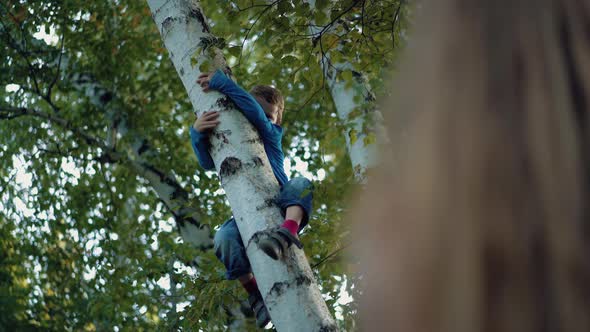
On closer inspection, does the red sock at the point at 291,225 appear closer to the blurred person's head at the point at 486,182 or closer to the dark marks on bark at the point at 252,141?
the dark marks on bark at the point at 252,141

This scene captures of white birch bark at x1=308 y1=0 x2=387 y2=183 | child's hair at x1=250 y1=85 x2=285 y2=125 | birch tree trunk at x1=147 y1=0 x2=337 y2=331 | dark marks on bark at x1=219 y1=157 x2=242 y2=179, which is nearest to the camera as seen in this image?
birch tree trunk at x1=147 y1=0 x2=337 y2=331

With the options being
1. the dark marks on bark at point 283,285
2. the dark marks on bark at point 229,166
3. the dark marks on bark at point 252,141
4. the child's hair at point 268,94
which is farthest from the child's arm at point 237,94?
the child's hair at point 268,94

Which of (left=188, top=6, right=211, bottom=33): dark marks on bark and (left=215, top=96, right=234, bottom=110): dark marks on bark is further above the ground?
(left=188, top=6, right=211, bottom=33): dark marks on bark

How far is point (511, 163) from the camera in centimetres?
65

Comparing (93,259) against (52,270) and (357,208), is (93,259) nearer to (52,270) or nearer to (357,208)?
(52,270)

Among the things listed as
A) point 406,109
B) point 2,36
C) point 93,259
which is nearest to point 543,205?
point 406,109

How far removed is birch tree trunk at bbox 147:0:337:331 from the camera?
2.63 meters

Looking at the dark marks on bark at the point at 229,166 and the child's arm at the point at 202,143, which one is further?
the child's arm at the point at 202,143

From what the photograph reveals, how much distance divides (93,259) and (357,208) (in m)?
7.96

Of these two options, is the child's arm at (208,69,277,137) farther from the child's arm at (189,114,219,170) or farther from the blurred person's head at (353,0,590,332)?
the blurred person's head at (353,0,590,332)

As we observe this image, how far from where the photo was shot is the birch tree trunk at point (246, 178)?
8.64 feet

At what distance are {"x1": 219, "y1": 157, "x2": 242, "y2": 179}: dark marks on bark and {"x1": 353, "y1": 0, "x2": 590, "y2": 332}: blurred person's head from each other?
226 centimetres

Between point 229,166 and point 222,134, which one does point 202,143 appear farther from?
point 229,166

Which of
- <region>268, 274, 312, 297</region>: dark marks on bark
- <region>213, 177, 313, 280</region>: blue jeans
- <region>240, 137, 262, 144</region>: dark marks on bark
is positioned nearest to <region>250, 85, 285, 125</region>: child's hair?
<region>213, 177, 313, 280</region>: blue jeans
